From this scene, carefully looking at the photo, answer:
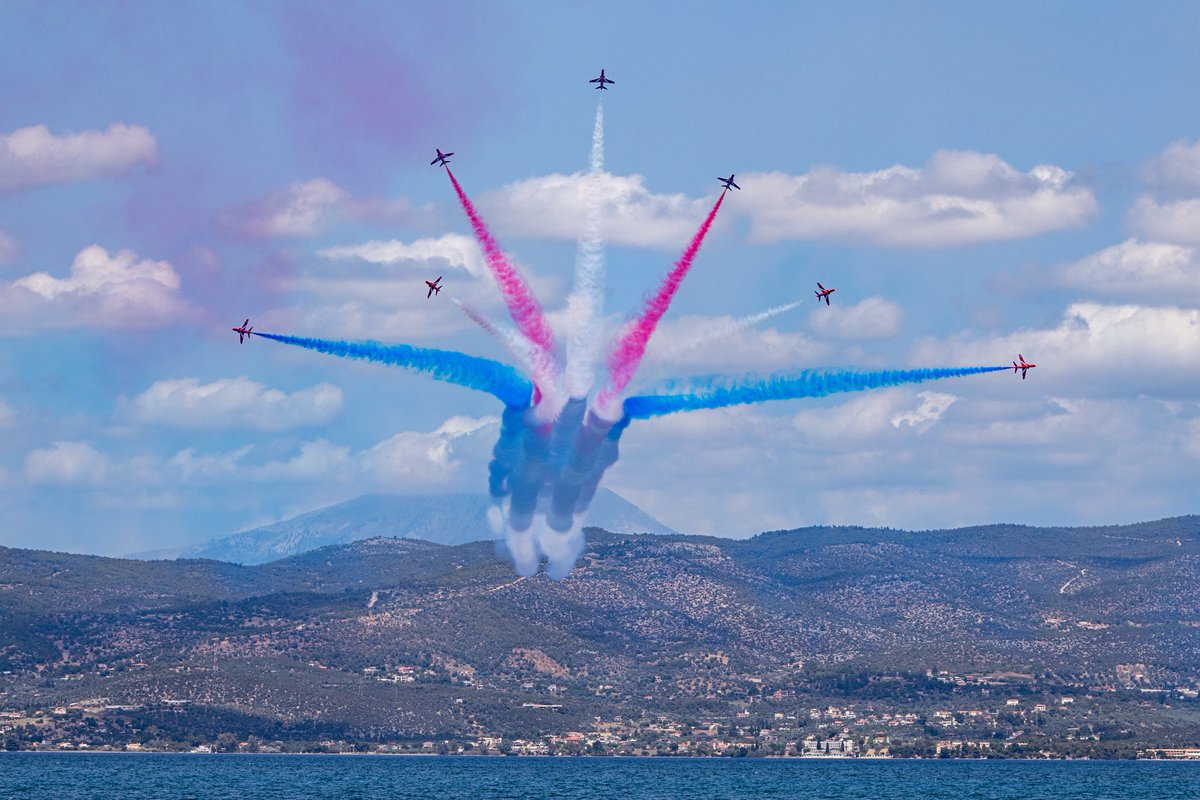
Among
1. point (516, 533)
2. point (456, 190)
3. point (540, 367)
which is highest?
point (456, 190)

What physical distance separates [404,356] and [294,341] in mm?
6384

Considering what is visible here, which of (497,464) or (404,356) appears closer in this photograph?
(404,356)

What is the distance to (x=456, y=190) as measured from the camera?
127875 mm

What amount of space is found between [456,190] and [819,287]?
2365 centimetres

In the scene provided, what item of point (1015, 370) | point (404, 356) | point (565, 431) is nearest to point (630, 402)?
point (565, 431)

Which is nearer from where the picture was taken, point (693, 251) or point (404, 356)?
point (404, 356)

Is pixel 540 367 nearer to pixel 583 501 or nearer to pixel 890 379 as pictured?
pixel 583 501

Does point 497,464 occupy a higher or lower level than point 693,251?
lower

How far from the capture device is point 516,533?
13075 centimetres

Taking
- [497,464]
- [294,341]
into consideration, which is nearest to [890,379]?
[497,464]

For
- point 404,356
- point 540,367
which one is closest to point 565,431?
point 540,367

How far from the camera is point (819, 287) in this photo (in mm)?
130625

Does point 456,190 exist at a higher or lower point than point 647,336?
higher

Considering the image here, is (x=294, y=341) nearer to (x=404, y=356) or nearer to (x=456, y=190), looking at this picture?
(x=404, y=356)
